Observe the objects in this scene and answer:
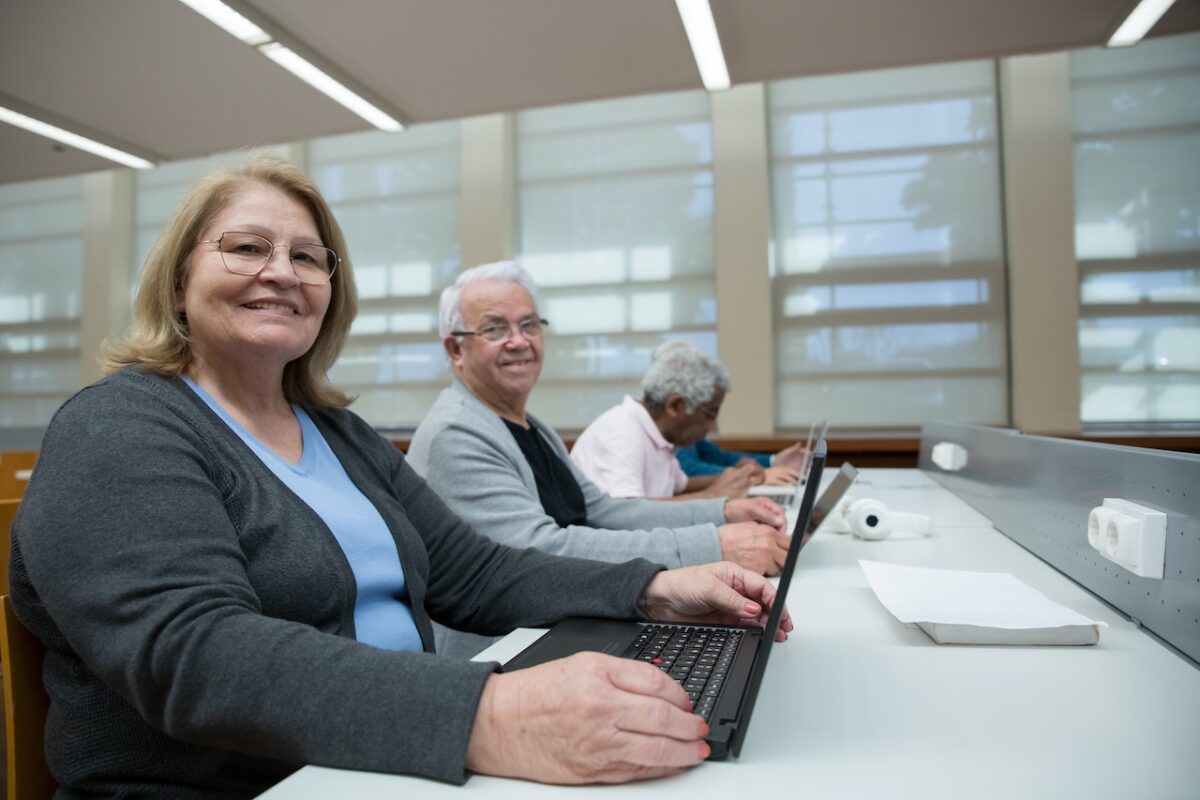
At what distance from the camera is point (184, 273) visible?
3.45ft

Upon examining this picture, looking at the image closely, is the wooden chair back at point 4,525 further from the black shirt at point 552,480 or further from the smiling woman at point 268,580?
the black shirt at point 552,480

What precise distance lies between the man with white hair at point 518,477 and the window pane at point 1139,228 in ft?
14.5

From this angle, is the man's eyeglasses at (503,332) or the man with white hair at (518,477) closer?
the man with white hair at (518,477)

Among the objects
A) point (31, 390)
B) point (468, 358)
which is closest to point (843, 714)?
point (468, 358)

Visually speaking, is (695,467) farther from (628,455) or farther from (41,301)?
(41,301)

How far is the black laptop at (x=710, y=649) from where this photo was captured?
0.71 m

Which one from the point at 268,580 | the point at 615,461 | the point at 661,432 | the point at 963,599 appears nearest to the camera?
the point at 268,580

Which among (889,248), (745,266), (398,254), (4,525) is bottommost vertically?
(4,525)

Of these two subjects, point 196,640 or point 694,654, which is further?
point 694,654

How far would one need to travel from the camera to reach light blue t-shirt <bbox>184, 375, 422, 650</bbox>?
0.99 meters

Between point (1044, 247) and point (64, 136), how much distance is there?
19.9ft

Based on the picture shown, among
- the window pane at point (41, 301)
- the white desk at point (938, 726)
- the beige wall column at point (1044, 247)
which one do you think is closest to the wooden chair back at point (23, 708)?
the white desk at point (938, 726)

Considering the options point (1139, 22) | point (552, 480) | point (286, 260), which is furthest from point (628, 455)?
point (1139, 22)

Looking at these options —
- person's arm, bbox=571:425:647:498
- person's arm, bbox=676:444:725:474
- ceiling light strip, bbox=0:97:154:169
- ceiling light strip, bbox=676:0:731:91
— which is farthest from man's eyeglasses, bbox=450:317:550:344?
ceiling light strip, bbox=0:97:154:169
